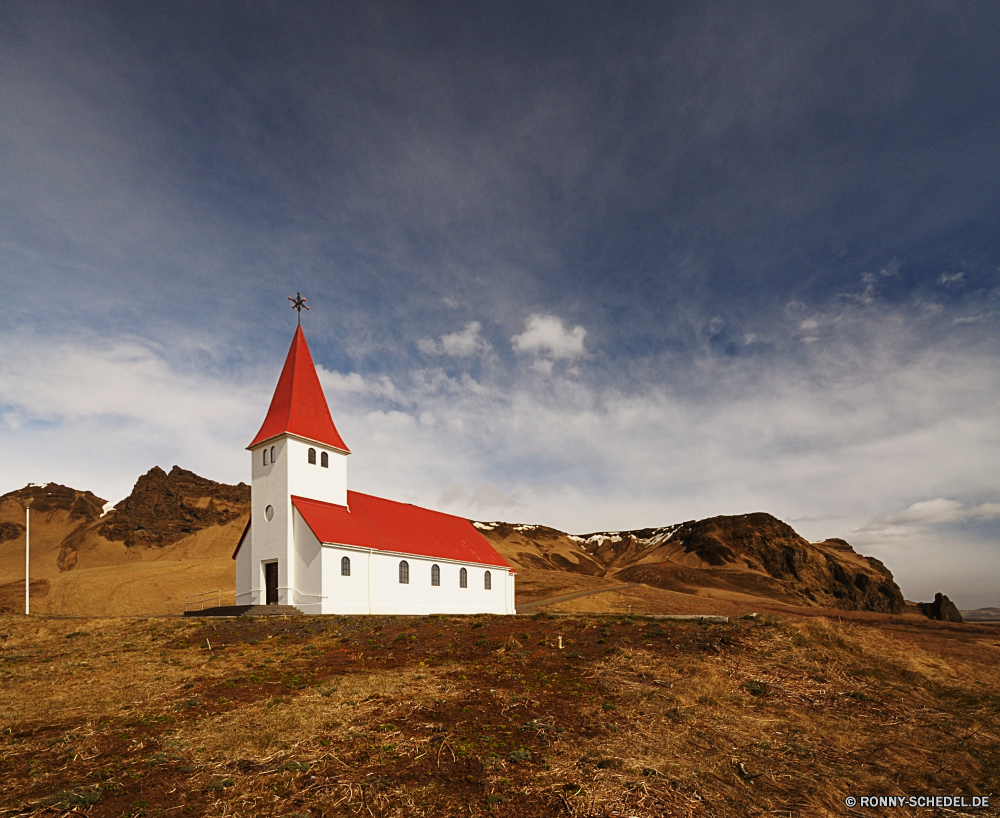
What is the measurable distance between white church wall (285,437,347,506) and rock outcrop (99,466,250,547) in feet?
184

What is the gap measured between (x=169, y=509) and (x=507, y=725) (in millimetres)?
83253

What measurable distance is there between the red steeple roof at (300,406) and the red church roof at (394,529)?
137 inches

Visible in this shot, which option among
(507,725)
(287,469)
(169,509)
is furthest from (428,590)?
(169,509)

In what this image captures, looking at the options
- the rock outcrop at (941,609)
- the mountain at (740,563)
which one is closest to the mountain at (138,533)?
the mountain at (740,563)

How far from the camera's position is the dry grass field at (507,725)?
6.04 metres

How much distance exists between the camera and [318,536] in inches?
1054

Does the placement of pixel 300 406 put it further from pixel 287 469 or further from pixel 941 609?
pixel 941 609

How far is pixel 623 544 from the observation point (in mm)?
105250

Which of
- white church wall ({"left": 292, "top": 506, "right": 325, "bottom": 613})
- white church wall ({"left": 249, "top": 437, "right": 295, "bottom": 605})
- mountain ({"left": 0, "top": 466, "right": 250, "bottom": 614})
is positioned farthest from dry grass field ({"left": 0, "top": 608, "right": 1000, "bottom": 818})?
mountain ({"left": 0, "top": 466, "right": 250, "bottom": 614})

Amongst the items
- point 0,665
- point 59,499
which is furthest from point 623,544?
point 0,665

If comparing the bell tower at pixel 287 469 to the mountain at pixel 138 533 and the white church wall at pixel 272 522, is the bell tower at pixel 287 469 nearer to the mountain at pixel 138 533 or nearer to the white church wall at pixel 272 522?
the white church wall at pixel 272 522

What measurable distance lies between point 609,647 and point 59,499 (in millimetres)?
101067

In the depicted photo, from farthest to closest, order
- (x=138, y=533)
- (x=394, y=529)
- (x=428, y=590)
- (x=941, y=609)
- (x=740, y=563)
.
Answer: (x=138, y=533) → (x=740, y=563) → (x=941, y=609) → (x=394, y=529) → (x=428, y=590)

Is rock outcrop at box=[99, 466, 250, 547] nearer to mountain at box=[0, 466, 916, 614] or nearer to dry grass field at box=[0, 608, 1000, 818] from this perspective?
mountain at box=[0, 466, 916, 614]
